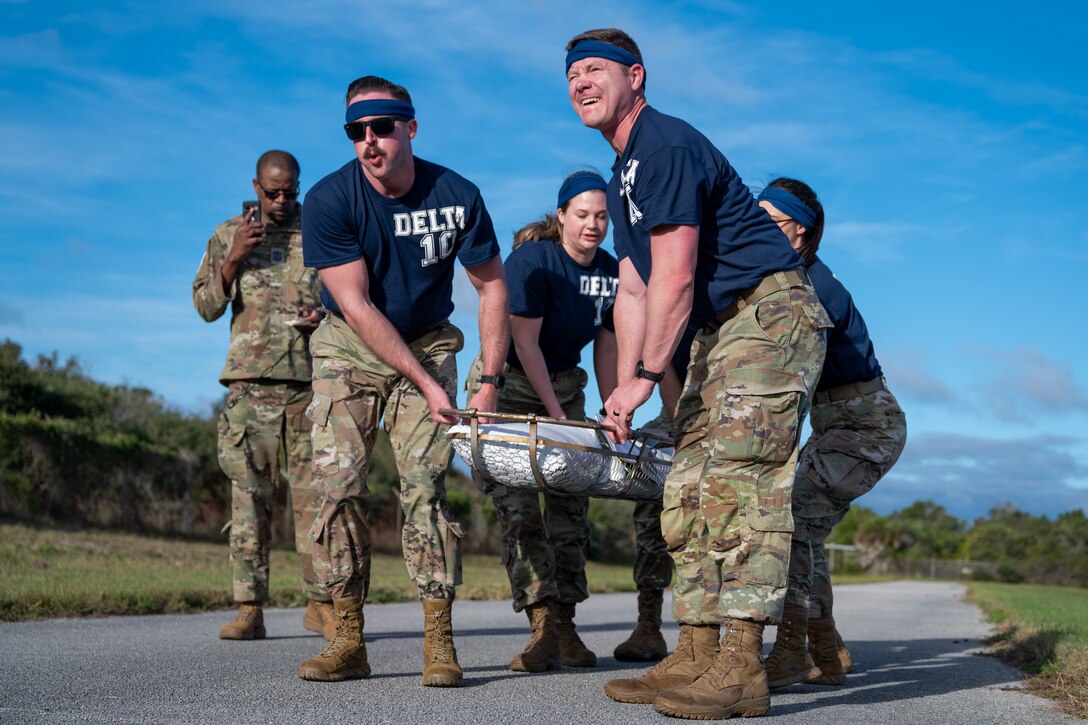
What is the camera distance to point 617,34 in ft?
15.6

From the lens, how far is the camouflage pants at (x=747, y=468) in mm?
Result: 4258

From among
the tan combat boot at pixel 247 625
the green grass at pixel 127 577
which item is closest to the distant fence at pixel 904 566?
the green grass at pixel 127 577

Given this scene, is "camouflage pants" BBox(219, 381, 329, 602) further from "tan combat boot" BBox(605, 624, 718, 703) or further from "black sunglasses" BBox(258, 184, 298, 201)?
"tan combat boot" BBox(605, 624, 718, 703)

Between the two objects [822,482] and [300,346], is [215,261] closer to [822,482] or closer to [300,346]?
[300,346]

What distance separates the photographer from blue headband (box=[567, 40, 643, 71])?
185 inches

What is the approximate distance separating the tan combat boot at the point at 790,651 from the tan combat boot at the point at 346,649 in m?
1.88

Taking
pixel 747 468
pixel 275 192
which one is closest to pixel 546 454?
pixel 747 468

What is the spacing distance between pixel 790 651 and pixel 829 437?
43.1 inches

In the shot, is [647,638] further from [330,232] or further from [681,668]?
[330,232]

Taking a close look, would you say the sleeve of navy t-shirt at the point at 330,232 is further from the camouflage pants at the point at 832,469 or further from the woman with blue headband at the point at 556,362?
the camouflage pants at the point at 832,469

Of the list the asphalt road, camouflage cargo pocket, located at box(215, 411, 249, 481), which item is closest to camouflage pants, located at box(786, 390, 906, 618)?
the asphalt road

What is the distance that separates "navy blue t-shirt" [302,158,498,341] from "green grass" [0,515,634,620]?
3328mm

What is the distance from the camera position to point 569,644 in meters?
6.03

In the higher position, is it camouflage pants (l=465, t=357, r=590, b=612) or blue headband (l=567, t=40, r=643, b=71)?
blue headband (l=567, t=40, r=643, b=71)
